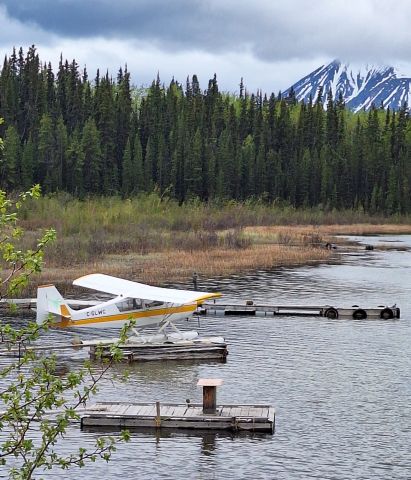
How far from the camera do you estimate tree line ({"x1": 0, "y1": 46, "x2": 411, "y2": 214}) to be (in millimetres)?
116312

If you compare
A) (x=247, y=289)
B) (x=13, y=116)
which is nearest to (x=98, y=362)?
(x=247, y=289)

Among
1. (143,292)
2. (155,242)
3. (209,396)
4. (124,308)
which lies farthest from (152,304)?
(155,242)

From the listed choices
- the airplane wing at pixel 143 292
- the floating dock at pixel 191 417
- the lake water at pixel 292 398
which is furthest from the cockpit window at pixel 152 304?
the floating dock at pixel 191 417

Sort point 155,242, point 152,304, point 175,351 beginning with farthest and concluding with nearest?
point 155,242, point 152,304, point 175,351

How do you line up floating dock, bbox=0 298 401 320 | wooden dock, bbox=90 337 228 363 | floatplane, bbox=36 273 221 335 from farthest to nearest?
floating dock, bbox=0 298 401 320 < floatplane, bbox=36 273 221 335 < wooden dock, bbox=90 337 228 363

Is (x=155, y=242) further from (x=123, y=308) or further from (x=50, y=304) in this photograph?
(x=50, y=304)

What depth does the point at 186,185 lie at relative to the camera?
129875 millimetres

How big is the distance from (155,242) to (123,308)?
1335 inches

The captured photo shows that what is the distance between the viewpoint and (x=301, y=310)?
3997 cm

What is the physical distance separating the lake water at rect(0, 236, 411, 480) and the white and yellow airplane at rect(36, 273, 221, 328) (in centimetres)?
135

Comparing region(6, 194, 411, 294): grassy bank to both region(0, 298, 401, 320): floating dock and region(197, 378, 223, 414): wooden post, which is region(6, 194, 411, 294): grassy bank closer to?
region(0, 298, 401, 320): floating dock

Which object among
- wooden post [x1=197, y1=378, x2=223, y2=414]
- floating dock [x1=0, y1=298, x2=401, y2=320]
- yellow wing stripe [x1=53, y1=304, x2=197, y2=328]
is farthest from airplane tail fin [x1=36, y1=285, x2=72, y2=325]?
floating dock [x1=0, y1=298, x2=401, y2=320]

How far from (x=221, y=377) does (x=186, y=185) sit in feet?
340

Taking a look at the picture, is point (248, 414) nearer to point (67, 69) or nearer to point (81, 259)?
point (81, 259)
